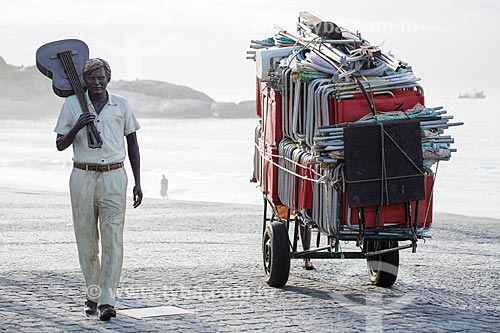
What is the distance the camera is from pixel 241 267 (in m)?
12.0

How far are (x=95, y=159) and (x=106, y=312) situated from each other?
1.16m

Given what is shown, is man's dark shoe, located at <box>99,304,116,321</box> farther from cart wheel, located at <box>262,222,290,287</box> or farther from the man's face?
cart wheel, located at <box>262,222,290,287</box>

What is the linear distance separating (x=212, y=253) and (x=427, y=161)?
17.0 ft

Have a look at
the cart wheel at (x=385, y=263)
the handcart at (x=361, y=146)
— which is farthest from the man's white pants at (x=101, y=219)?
the cart wheel at (x=385, y=263)

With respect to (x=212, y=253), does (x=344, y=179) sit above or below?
above

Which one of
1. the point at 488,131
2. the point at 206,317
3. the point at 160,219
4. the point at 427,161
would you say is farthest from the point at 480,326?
the point at 488,131

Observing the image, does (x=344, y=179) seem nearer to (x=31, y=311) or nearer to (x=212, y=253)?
(x=31, y=311)

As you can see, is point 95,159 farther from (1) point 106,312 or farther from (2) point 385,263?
(2) point 385,263

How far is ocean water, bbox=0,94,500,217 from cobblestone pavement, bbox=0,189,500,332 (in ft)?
70.2

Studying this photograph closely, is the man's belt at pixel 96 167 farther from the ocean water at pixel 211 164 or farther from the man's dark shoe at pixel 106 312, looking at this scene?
the ocean water at pixel 211 164

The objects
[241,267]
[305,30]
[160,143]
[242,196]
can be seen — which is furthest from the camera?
[160,143]

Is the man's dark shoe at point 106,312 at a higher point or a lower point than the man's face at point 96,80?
lower

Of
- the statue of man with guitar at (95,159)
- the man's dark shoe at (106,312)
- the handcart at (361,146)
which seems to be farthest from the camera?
the handcart at (361,146)

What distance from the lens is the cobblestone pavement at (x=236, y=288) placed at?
27.3ft
